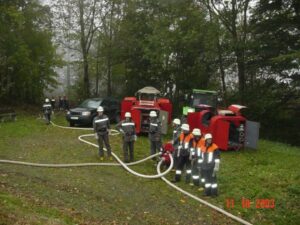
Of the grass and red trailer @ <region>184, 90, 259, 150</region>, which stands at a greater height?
red trailer @ <region>184, 90, 259, 150</region>

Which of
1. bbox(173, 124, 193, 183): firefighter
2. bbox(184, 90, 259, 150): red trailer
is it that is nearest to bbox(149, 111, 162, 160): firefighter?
bbox(173, 124, 193, 183): firefighter

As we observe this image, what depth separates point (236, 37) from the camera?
32875 mm

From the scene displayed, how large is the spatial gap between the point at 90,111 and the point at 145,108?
4.55 meters

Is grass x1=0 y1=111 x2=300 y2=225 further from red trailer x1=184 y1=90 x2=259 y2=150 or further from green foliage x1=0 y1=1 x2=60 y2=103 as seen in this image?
green foliage x1=0 y1=1 x2=60 y2=103

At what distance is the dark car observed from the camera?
26.0 m

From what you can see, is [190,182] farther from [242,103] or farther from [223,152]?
[242,103]

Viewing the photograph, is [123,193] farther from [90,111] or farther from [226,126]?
[90,111]

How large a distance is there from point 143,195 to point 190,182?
2.14 m

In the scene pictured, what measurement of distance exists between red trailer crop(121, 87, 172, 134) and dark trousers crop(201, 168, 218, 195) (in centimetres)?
953

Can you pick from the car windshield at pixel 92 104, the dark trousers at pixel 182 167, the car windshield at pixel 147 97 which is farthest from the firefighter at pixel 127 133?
the car windshield at pixel 92 104

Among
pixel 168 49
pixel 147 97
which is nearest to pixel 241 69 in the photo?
pixel 168 49

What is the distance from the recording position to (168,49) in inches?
1195

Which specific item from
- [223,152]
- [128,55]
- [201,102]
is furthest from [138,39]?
[223,152]

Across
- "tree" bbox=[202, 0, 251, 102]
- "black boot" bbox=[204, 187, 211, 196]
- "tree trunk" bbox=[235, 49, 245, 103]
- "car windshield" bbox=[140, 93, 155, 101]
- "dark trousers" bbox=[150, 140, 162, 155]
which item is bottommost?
"black boot" bbox=[204, 187, 211, 196]
